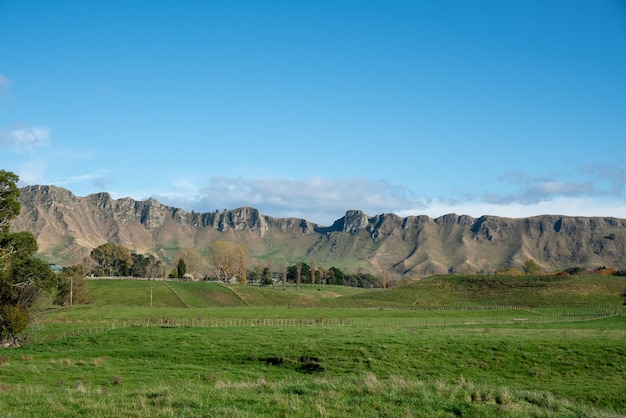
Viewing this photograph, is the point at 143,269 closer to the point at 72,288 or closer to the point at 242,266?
the point at 242,266

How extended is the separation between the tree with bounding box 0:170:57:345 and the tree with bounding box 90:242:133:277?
13708cm

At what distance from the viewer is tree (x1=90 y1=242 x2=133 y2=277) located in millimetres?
177500

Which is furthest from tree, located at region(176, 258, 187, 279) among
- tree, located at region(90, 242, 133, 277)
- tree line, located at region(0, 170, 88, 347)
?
tree line, located at region(0, 170, 88, 347)

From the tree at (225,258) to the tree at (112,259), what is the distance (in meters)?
29.8

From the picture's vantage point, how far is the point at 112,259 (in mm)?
178750

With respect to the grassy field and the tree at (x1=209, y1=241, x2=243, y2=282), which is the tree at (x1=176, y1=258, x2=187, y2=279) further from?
the grassy field

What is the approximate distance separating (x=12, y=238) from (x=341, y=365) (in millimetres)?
28260

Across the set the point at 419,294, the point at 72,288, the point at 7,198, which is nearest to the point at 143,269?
the point at 72,288

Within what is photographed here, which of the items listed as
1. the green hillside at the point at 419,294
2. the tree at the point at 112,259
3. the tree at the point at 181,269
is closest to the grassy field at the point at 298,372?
the green hillside at the point at 419,294

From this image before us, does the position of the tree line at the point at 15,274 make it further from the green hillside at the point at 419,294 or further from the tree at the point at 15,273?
the green hillside at the point at 419,294

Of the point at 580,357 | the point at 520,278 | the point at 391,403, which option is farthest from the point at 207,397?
the point at 520,278

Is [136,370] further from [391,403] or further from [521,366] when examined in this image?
[521,366]

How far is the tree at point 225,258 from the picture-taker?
18962cm

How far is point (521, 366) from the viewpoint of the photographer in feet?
110
